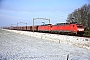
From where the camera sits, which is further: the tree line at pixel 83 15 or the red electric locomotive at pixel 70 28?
the tree line at pixel 83 15

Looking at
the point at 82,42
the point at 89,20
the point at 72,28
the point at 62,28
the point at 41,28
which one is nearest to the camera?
the point at 82,42

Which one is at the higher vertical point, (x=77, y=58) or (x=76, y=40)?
(x=76, y=40)

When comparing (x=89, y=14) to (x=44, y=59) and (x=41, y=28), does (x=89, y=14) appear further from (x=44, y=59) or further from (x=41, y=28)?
(x=44, y=59)

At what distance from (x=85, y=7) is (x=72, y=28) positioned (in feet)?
60.9

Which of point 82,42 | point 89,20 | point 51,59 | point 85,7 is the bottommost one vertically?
point 51,59

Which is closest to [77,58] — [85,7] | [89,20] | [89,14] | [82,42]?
[82,42]

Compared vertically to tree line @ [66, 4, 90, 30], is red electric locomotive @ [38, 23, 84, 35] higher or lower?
lower

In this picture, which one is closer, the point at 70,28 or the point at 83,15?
the point at 70,28

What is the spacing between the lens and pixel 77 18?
48438 mm

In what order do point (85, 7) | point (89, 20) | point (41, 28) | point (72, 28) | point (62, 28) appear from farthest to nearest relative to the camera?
point (41, 28) < point (85, 7) < point (89, 20) < point (62, 28) < point (72, 28)

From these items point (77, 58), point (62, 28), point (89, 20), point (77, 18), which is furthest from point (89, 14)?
point (77, 58)

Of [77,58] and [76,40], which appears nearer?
[77,58]

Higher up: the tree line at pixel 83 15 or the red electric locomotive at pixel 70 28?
the tree line at pixel 83 15

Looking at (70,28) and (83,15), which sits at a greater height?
(83,15)
